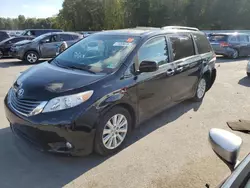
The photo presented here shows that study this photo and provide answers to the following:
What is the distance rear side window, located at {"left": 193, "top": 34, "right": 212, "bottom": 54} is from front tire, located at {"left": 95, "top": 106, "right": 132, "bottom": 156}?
282cm

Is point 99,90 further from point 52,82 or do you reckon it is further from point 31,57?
point 31,57

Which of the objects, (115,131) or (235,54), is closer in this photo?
(115,131)

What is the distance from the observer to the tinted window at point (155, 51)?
4.21 m

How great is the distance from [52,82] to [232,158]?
2.53 meters

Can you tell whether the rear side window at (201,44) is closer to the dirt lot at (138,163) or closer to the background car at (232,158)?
the dirt lot at (138,163)

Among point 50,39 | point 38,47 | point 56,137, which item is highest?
point 50,39

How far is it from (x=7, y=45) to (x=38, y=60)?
2518 mm

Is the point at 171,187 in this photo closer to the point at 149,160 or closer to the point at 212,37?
the point at 149,160

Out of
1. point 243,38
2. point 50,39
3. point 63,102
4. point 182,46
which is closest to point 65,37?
point 50,39

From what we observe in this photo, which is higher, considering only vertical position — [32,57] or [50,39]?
[50,39]

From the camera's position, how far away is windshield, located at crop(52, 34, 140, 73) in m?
3.98

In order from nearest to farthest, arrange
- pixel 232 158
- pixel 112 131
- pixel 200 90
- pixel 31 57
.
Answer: pixel 232 158, pixel 112 131, pixel 200 90, pixel 31 57

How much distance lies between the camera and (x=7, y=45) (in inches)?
589

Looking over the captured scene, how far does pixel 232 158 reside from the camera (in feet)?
5.82
